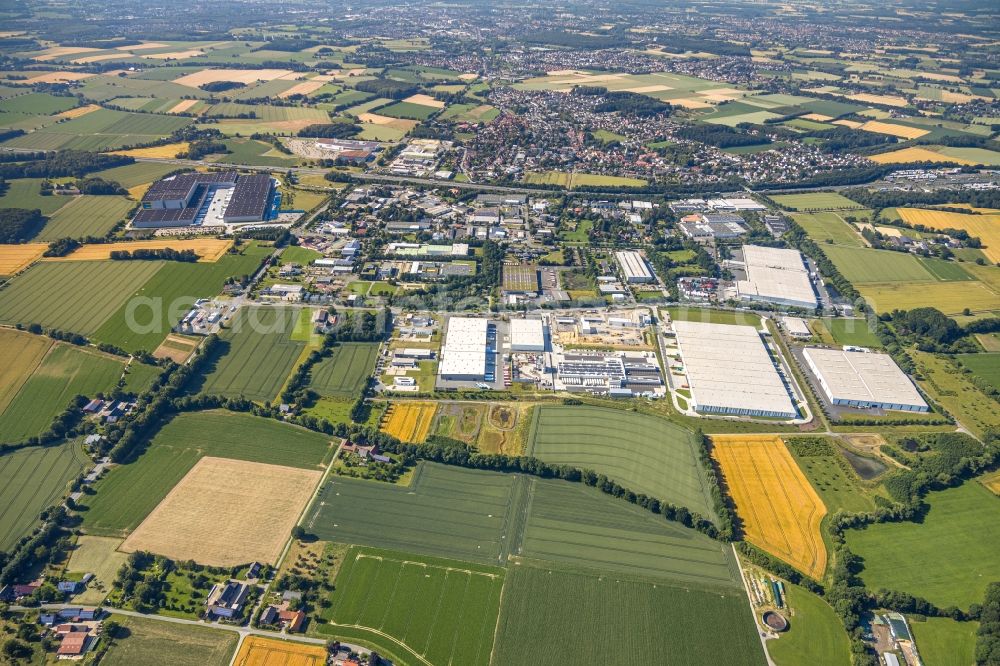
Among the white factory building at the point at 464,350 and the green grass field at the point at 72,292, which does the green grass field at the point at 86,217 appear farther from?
the white factory building at the point at 464,350

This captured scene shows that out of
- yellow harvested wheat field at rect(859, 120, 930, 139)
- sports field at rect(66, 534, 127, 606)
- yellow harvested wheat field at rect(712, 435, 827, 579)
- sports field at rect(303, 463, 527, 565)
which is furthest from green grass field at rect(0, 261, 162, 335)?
yellow harvested wheat field at rect(859, 120, 930, 139)

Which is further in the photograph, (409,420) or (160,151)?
A: (160,151)

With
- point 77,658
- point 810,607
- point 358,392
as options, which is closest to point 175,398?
point 358,392

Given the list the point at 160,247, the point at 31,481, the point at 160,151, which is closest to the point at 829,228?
the point at 160,247

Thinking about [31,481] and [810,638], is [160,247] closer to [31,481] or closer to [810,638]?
[31,481]

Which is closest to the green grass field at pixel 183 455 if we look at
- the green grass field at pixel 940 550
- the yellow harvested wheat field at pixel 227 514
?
the yellow harvested wheat field at pixel 227 514

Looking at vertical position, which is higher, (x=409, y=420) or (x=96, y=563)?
(x=409, y=420)

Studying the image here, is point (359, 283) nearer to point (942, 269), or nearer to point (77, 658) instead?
point (77, 658)
